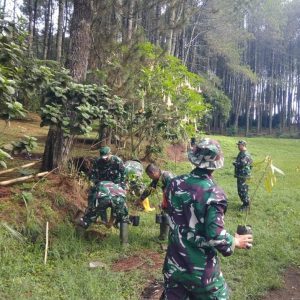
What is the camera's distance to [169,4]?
9703mm

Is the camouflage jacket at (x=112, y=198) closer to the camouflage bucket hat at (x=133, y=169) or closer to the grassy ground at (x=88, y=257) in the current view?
the grassy ground at (x=88, y=257)

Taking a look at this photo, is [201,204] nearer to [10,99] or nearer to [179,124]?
[10,99]

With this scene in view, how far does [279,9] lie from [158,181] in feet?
101

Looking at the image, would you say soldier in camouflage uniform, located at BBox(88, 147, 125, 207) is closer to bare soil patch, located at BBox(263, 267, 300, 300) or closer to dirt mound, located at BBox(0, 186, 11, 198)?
dirt mound, located at BBox(0, 186, 11, 198)

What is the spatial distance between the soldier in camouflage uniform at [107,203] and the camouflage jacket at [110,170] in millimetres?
259

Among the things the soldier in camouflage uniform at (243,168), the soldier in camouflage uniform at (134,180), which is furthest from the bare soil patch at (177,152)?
the soldier in camouflage uniform at (134,180)

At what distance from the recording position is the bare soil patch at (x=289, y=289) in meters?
4.31

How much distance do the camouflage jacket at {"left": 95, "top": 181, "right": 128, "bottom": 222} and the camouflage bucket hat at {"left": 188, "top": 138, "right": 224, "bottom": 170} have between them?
10.0 ft

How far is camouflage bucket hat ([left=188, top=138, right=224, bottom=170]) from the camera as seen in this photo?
251cm

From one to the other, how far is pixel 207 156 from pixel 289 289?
2.85 metres

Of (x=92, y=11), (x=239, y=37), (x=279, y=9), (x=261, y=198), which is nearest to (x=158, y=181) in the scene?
(x=92, y=11)

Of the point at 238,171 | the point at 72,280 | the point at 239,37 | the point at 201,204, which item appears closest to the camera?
the point at 201,204

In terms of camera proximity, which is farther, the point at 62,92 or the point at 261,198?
the point at 261,198

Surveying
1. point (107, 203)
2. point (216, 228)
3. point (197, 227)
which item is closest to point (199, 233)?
point (197, 227)
